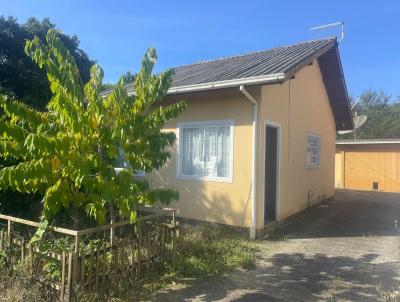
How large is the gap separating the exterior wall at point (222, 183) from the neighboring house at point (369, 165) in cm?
1445

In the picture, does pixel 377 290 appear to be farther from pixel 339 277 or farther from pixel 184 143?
pixel 184 143

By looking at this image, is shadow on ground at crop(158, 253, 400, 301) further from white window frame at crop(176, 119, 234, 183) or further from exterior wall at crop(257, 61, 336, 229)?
white window frame at crop(176, 119, 234, 183)

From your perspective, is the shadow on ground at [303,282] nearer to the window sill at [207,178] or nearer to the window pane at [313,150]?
the window sill at [207,178]

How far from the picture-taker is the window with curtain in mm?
8133

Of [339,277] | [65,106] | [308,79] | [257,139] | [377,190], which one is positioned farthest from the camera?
[377,190]

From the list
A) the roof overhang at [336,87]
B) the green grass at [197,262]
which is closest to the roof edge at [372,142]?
the roof overhang at [336,87]

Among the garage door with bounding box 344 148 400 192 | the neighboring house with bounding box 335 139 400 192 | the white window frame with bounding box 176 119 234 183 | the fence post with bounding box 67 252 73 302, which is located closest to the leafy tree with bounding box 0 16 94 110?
the white window frame with bounding box 176 119 234 183

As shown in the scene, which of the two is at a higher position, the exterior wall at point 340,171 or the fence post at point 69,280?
the exterior wall at point 340,171

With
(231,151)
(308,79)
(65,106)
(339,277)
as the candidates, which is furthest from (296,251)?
(308,79)

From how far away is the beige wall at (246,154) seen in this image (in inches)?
305

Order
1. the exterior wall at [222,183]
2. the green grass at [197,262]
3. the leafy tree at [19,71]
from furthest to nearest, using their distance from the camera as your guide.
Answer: the leafy tree at [19,71] < the exterior wall at [222,183] < the green grass at [197,262]

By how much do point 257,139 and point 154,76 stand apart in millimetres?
3445

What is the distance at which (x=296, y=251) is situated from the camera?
6.74 metres

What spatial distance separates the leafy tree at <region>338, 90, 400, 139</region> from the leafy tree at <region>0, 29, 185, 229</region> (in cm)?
3456
